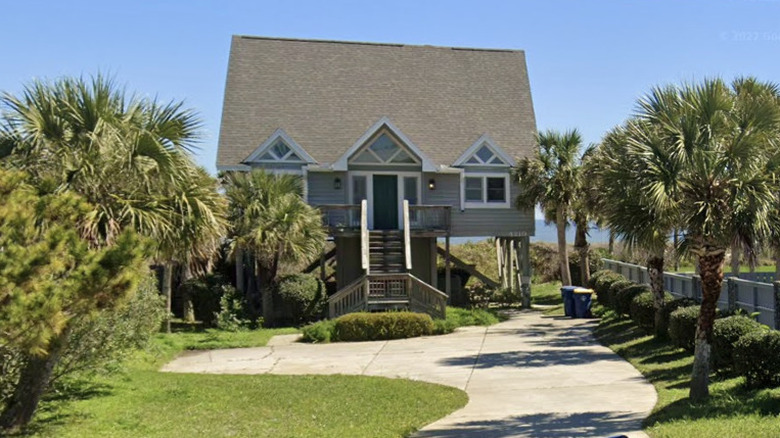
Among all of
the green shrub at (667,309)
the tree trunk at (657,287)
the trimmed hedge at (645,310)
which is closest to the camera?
the green shrub at (667,309)

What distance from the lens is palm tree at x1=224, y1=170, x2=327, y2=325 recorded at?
69.8 ft

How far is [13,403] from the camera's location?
941cm

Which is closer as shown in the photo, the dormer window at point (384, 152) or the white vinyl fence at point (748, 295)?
the white vinyl fence at point (748, 295)

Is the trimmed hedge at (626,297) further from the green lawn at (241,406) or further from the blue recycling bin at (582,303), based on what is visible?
the green lawn at (241,406)

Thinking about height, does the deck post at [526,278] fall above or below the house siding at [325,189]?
below

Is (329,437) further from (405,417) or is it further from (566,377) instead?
(566,377)

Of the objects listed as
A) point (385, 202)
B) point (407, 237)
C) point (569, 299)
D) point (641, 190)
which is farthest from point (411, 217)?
point (641, 190)

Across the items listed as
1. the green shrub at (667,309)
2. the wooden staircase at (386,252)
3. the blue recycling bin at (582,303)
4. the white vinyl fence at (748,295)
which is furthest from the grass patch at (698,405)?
the wooden staircase at (386,252)

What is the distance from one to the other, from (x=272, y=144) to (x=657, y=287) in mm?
13768

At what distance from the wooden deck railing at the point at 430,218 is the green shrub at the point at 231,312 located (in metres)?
6.60

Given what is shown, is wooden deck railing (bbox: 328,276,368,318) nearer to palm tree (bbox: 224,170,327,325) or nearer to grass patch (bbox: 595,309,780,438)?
palm tree (bbox: 224,170,327,325)

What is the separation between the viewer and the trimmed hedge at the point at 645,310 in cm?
1730

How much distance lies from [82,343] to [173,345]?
8.09m

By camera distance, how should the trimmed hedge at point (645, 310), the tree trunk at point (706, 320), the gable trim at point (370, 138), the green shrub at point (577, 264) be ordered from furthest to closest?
1. the green shrub at point (577, 264)
2. the gable trim at point (370, 138)
3. the trimmed hedge at point (645, 310)
4. the tree trunk at point (706, 320)
